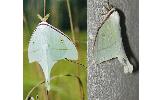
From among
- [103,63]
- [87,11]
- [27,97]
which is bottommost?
[27,97]

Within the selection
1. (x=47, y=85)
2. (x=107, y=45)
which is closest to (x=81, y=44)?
(x=107, y=45)

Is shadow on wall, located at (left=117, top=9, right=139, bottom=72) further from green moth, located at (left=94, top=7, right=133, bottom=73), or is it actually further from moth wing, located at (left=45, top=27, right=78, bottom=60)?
moth wing, located at (left=45, top=27, right=78, bottom=60)

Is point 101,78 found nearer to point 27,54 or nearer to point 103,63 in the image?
point 103,63

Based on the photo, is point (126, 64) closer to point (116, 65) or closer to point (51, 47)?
point (116, 65)

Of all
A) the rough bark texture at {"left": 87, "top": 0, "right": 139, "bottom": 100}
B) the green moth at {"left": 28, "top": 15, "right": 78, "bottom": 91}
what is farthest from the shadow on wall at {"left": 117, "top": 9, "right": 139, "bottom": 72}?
the green moth at {"left": 28, "top": 15, "right": 78, "bottom": 91}

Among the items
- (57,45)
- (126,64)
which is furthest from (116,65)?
(57,45)
